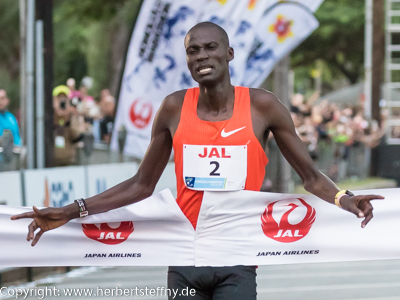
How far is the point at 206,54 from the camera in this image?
3713 mm

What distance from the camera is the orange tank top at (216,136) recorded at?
3.79 meters

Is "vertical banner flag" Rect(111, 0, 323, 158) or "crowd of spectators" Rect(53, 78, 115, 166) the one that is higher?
"vertical banner flag" Rect(111, 0, 323, 158)

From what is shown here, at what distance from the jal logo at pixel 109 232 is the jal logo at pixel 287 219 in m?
0.78

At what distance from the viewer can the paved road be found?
8102mm

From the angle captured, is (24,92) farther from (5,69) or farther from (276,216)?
(5,69)

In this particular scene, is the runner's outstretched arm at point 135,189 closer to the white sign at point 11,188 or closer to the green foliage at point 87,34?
the white sign at point 11,188

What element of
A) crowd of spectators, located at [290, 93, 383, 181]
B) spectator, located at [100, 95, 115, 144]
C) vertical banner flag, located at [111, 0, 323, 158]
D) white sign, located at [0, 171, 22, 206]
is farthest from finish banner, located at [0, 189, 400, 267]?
crowd of spectators, located at [290, 93, 383, 181]

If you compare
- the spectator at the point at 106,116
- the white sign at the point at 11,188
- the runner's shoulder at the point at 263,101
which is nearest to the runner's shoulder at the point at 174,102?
the runner's shoulder at the point at 263,101

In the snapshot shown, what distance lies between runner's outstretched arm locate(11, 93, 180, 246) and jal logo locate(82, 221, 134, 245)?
33cm

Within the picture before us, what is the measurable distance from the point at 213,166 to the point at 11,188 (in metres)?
4.96

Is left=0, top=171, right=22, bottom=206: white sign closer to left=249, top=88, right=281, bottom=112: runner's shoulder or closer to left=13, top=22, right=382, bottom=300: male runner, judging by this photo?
left=13, top=22, right=382, bottom=300: male runner

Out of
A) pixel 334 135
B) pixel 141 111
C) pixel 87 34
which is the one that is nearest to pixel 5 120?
pixel 141 111

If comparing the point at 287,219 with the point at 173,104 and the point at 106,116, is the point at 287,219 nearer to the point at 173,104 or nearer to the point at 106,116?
the point at 173,104

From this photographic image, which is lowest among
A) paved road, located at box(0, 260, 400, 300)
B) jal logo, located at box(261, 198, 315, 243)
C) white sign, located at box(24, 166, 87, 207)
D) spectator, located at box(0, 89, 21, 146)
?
paved road, located at box(0, 260, 400, 300)
